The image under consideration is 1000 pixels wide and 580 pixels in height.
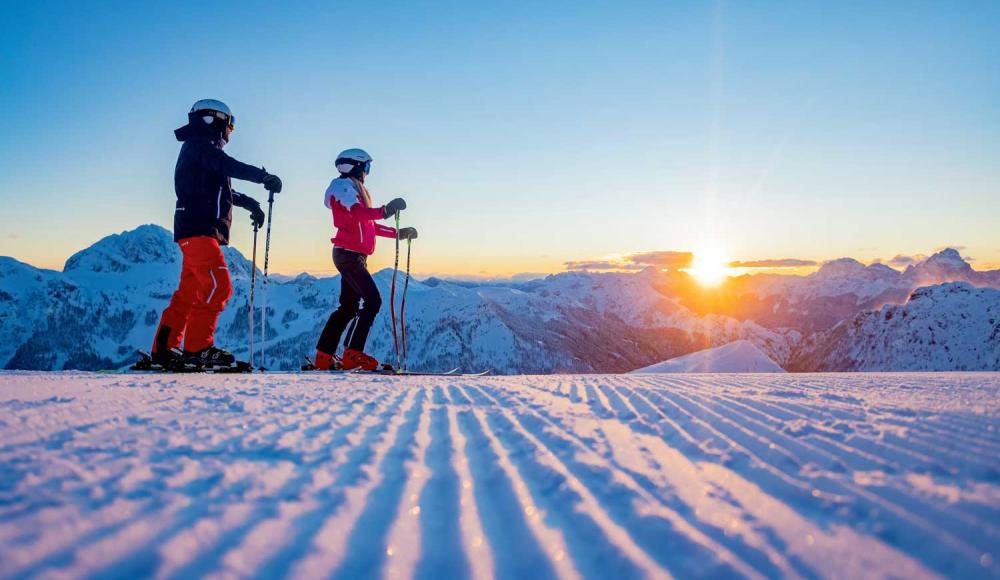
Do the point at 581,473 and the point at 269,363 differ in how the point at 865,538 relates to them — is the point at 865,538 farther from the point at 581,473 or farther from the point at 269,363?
the point at 269,363

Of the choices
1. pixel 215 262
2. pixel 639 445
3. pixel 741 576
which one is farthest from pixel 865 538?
pixel 215 262

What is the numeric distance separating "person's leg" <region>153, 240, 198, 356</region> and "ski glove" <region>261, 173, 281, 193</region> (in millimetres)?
1046

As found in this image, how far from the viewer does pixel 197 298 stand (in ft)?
19.6

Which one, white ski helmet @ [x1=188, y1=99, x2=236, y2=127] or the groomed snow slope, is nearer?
the groomed snow slope

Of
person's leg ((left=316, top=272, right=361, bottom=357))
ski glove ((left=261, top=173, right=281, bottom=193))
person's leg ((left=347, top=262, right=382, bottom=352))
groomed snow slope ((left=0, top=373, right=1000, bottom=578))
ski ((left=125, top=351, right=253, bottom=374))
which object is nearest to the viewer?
groomed snow slope ((left=0, top=373, right=1000, bottom=578))

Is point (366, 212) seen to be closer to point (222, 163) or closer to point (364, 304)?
point (364, 304)

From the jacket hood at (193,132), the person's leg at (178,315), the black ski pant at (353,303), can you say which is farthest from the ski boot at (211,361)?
the jacket hood at (193,132)

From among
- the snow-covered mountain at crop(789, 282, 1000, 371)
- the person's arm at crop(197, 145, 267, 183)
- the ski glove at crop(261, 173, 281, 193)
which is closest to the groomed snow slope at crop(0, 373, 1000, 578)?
the person's arm at crop(197, 145, 267, 183)

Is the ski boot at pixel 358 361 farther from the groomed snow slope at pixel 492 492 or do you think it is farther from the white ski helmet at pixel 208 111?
the groomed snow slope at pixel 492 492

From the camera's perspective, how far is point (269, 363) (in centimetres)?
16525

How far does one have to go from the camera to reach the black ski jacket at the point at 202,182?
19.6 ft

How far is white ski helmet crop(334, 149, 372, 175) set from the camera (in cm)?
799

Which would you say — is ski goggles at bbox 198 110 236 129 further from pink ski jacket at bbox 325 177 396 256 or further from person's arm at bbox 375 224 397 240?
person's arm at bbox 375 224 397 240

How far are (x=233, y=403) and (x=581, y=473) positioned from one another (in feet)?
7.58
